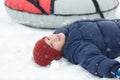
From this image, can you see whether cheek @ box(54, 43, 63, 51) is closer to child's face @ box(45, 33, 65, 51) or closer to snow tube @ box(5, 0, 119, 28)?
child's face @ box(45, 33, 65, 51)

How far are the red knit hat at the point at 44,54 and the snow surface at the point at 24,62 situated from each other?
49 millimetres

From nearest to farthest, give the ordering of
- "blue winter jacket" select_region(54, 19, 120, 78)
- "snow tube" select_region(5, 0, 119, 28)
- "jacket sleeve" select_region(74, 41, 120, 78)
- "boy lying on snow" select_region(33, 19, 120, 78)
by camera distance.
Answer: "jacket sleeve" select_region(74, 41, 120, 78), "blue winter jacket" select_region(54, 19, 120, 78), "boy lying on snow" select_region(33, 19, 120, 78), "snow tube" select_region(5, 0, 119, 28)

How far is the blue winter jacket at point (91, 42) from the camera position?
2.80 metres

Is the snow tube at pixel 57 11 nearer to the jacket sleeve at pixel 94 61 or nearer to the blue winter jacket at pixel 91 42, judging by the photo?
the blue winter jacket at pixel 91 42

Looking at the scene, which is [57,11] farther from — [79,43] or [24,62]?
[79,43]

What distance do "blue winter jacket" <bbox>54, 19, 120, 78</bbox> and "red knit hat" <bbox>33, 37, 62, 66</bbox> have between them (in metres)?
0.08

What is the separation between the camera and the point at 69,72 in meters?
2.86

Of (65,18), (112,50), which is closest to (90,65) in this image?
(112,50)

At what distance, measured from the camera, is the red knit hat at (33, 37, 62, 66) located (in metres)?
3.07

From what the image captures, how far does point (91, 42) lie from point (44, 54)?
16.3 inches

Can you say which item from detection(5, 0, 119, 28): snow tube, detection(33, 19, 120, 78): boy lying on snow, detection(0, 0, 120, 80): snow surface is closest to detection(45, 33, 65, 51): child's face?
detection(33, 19, 120, 78): boy lying on snow

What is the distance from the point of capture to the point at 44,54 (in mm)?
3078

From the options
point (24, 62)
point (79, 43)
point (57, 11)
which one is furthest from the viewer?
point (57, 11)

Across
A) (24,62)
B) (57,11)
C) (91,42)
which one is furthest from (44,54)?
(57,11)
